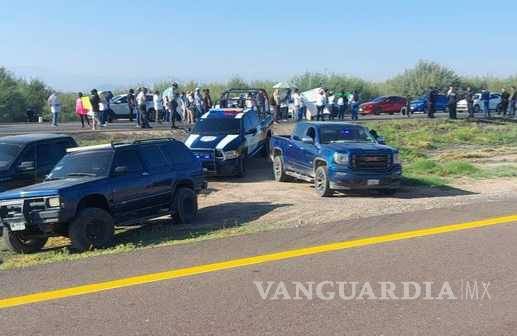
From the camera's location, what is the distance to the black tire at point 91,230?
35.2 feet

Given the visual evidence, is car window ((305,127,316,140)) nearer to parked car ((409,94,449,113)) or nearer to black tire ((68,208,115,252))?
black tire ((68,208,115,252))

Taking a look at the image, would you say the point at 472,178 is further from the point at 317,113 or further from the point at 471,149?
the point at 317,113

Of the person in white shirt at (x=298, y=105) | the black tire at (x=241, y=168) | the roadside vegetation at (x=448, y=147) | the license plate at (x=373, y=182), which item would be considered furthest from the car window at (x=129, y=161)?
the person in white shirt at (x=298, y=105)

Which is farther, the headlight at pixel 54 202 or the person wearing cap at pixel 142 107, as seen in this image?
the person wearing cap at pixel 142 107

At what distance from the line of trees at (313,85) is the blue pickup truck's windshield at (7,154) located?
1307 inches

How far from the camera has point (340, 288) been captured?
7000mm

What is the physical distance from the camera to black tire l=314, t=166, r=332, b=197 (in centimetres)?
1628

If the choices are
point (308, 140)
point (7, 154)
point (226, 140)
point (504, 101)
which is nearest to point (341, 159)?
point (308, 140)

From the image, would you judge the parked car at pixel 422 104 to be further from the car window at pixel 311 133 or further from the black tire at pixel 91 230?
the black tire at pixel 91 230

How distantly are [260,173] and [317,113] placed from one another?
46.9 feet

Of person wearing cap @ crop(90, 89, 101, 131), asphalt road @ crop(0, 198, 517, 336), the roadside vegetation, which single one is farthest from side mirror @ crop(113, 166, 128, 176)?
person wearing cap @ crop(90, 89, 101, 131)

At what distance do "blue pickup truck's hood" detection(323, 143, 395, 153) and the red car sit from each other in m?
31.9

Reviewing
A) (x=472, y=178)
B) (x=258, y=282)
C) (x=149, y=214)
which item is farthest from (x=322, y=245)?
(x=472, y=178)

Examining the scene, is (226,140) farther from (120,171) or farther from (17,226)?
(17,226)
